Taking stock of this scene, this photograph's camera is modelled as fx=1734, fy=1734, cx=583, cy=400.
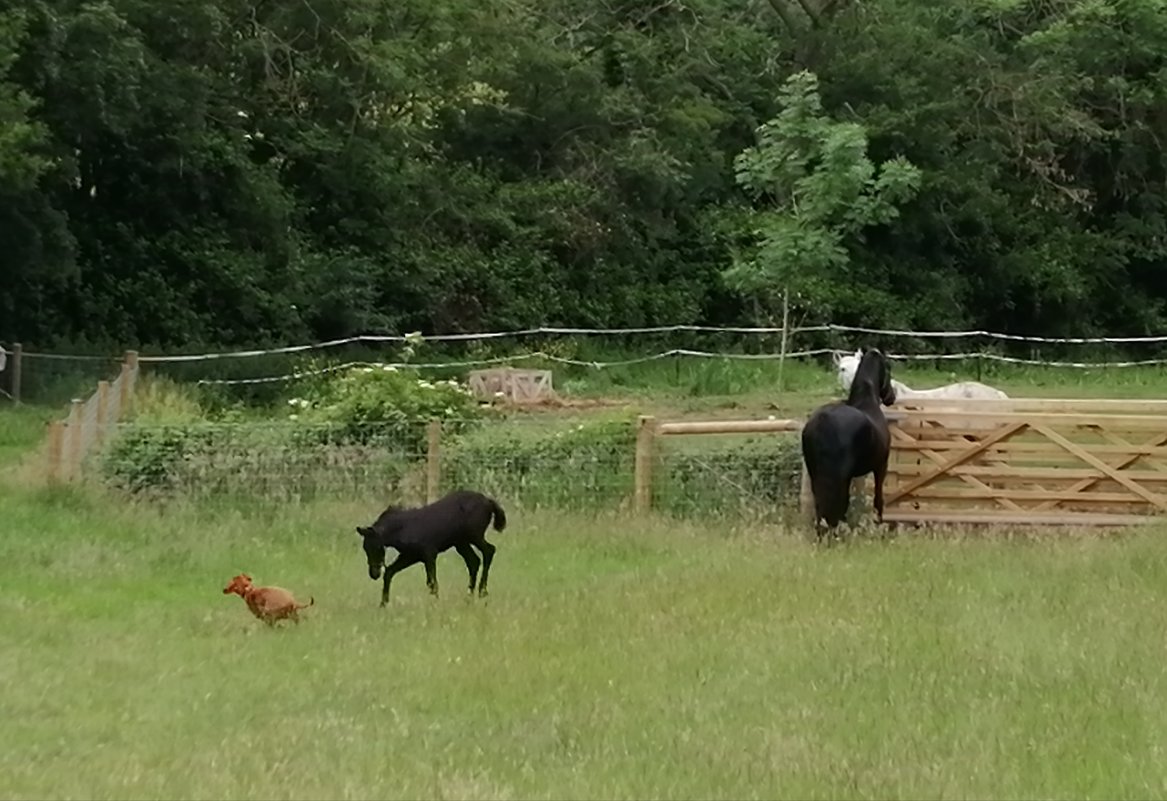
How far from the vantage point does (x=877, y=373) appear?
14453mm

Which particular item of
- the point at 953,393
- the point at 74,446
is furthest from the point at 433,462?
the point at 953,393

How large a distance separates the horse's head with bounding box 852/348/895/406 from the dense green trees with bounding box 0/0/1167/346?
12.6 meters

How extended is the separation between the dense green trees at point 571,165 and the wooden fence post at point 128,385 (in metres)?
3.60

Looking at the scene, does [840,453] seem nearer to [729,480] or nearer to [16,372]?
[729,480]

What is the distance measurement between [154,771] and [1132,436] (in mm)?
10233

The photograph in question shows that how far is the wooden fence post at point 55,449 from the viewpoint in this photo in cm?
1534

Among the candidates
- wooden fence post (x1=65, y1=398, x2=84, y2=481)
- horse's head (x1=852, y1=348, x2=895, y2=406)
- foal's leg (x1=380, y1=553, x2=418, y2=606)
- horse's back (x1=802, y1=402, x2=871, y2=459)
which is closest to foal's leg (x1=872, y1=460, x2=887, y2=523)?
horse's back (x1=802, y1=402, x2=871, y2=459)

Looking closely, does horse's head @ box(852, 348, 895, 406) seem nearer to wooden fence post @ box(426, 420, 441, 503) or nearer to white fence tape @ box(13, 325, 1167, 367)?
wooden fence post @ box(426, 420, 441, 503)

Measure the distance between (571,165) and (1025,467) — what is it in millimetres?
21876

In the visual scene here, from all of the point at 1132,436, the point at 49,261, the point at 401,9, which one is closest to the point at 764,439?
the point at 1132,436

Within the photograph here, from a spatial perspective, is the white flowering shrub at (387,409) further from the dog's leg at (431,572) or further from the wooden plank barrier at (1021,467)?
the dog's leg at (431,572)

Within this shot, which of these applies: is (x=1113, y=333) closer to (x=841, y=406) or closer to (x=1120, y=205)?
(x=1120, y=205)

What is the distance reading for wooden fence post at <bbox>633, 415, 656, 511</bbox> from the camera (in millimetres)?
14906

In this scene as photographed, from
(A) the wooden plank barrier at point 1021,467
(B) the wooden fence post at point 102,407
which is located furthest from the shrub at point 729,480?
(B) the wooden fence post at point 102,407
